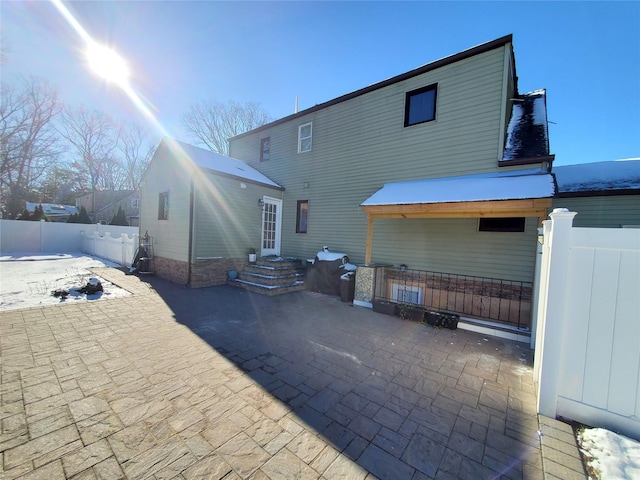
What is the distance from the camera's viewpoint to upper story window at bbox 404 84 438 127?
7.14 meters

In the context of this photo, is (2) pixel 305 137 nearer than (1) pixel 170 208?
No

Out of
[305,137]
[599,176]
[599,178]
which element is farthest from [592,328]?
[305,137]

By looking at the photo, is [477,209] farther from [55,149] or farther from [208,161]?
[55,149]

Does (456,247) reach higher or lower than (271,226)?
lower

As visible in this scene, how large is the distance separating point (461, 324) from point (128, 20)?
37.2ft

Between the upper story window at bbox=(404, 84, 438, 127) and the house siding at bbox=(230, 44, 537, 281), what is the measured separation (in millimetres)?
168

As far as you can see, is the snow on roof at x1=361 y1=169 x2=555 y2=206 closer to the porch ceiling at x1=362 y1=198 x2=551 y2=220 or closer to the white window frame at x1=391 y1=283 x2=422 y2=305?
the porch ceiling at x1=362 y1=198 x2=551 y2=220

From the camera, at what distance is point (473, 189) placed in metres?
5.52

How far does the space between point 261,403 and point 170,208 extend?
8.53 metres

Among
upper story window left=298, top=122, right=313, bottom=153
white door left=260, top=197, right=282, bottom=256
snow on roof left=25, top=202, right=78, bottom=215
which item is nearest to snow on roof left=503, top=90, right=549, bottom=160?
upper story window left=298, top=122, right=313, bottom=153

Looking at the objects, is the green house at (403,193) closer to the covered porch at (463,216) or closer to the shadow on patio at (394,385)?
the covered porch at (463,216)

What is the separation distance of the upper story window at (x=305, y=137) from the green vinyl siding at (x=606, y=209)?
808 centimetres

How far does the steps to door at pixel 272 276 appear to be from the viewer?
774 cm

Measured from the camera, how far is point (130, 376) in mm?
2938
